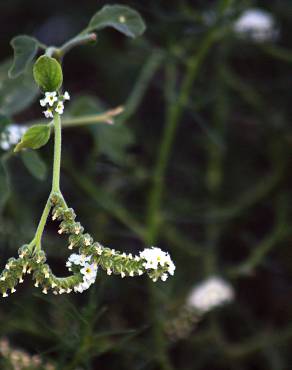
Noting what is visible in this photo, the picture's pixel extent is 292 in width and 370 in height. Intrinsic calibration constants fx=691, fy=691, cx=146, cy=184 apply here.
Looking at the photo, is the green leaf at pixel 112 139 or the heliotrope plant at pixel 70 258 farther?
the green leaf at pixel 112 139

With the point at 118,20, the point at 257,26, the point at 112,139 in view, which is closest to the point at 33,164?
the point at 118,20

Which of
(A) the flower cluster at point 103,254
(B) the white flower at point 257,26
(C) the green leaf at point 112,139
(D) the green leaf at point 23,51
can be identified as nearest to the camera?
(A) the flower cluster at point 103,254

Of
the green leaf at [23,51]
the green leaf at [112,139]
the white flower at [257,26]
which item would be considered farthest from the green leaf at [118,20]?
the white flower at [257,26]

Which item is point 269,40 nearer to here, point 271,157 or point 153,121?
point 271,157

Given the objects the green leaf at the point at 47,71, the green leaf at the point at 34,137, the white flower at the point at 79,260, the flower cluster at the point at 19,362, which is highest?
the green leaf at the point at 47,71

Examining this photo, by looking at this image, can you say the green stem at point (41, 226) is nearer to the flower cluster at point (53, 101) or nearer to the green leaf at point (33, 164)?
the flower cluster at point (53, 101)

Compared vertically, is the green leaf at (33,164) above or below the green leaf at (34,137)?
above

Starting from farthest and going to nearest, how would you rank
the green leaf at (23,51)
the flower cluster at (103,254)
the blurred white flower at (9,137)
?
the blurred white flower at (9,137) → the green leaf at (23,51) → the flower cluster at (103,254)
